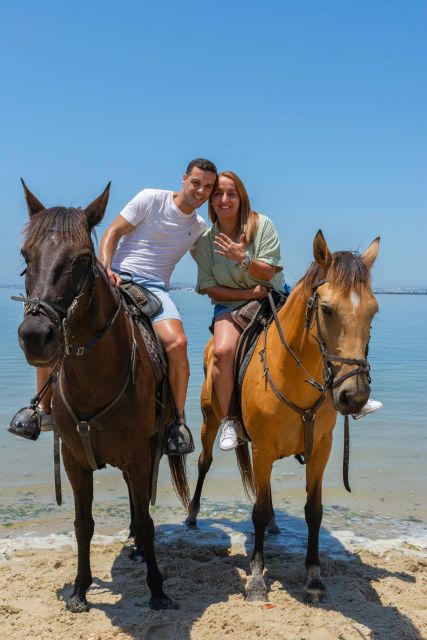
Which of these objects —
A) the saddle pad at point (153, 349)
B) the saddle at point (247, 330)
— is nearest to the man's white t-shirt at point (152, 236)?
the saddle pad at point (153, 349)

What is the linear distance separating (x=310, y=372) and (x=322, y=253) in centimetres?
94

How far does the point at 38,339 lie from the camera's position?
10.5ft

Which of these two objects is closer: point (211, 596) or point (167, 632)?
point (167, 632)

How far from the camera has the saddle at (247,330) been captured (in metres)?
5.51

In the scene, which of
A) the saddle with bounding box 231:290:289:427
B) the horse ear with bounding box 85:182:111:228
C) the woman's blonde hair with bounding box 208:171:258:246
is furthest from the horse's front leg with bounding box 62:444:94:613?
the woman's blonde hair with bounding box 208:171:258:246

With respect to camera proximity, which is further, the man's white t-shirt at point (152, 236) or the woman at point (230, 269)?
the woman at point (230, 269)

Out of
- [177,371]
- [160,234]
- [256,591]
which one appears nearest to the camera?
[256,591]

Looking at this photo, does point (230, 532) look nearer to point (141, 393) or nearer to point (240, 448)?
point (240, 448)

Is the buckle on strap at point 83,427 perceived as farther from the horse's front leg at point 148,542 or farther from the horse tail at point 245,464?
the horse tail at point 245,464

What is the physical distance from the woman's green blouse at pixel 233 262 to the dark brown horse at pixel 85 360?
139 centimetres

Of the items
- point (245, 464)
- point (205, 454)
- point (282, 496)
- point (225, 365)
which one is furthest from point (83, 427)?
point (282, 496)

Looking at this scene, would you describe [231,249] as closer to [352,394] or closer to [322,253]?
[322,253]

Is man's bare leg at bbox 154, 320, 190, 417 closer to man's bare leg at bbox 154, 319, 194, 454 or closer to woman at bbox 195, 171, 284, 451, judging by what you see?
man's bare leg at bbox 154, 319, 194, 454

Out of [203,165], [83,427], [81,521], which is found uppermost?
[203,165]
